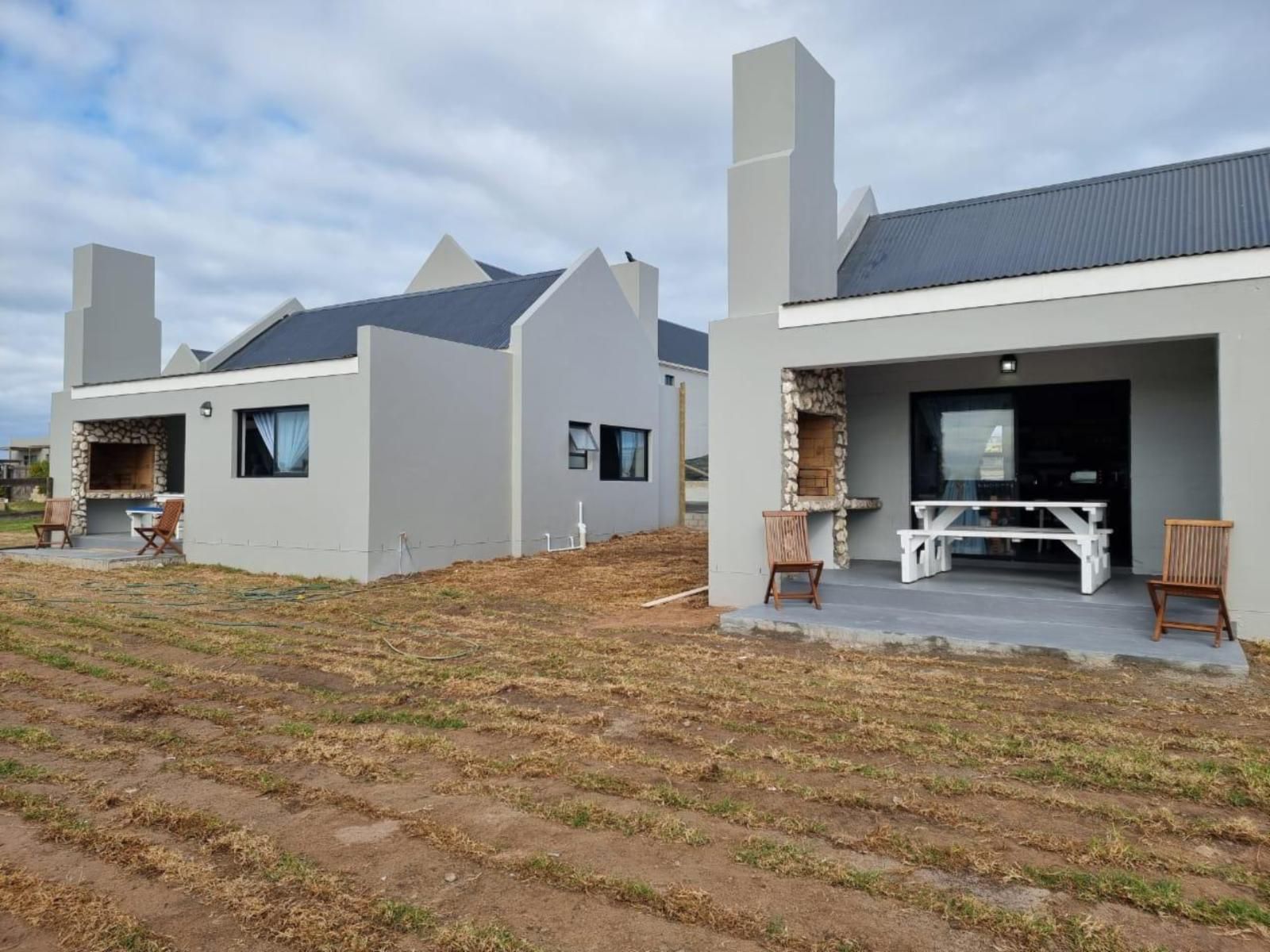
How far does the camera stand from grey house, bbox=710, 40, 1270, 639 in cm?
658

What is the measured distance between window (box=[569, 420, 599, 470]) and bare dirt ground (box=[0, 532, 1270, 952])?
27.3 ft

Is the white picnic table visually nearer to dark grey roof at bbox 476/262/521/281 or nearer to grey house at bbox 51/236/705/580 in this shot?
grey house at bbox 51/236/705/580

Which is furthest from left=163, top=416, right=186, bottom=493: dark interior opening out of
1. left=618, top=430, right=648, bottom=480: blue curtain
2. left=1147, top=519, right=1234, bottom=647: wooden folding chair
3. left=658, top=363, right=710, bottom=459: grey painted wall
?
left=1147, top=519, right=1234, bottom=647: wooden folding chair

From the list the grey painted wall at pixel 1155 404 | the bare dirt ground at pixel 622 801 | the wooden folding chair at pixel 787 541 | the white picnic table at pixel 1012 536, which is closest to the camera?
the bare dirt ground at pixel 622 801

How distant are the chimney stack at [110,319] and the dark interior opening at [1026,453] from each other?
52.2 feet

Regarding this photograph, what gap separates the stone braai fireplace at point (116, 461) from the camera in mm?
15703

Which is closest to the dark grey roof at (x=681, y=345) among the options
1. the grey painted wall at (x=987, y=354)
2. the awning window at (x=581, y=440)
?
the awning window at (x=581, y=440)

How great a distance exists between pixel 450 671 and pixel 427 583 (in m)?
5.13

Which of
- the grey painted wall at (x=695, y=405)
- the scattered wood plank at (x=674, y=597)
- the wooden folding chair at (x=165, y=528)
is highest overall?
the grey painted wall at (x=695, y=405)

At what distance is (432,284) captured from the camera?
20578mm

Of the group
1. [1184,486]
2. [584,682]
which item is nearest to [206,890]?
[584,682]

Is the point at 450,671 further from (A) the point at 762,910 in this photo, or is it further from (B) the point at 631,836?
(A) the point at 762,910

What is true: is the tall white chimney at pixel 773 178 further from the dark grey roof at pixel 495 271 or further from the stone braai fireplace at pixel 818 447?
the dark grey roof at pixel 495 271

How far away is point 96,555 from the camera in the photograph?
13.2 metres
